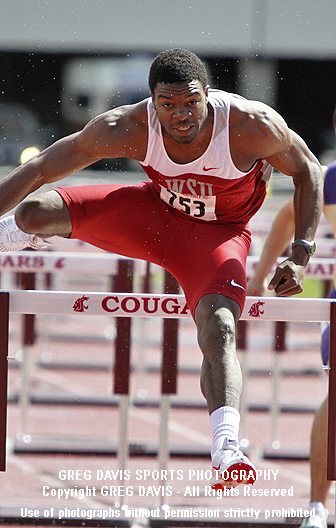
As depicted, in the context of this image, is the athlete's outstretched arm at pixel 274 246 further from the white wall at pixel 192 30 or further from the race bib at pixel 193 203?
the white wall at pixel 192 30

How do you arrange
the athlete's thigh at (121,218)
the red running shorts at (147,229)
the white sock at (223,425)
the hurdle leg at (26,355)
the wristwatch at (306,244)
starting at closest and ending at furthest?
the white sock at (223,425)
the wristwatch at (306,244)
the red running shorts at (147,229)
the athlete's thigh at (121,218)
the hurdle leg at (26,355)

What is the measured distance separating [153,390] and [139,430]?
3.73 ft

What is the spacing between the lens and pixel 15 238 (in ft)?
10.8

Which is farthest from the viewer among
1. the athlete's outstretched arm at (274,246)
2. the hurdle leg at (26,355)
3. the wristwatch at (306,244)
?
the hurdle leg at (26,355)

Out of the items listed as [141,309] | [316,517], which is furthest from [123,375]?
[316,517]

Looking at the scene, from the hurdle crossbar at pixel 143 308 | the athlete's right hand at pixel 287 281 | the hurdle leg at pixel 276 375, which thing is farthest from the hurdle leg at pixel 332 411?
the hurdle leg at pixel 276 375

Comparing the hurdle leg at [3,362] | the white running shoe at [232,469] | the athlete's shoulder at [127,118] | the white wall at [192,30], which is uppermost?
the white wall at [192,30]

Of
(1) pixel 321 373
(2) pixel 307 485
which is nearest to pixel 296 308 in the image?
(2) pixel 307 485

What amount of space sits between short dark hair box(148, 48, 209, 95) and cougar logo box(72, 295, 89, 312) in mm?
867

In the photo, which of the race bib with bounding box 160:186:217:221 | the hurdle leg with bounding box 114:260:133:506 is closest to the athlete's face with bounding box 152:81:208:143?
the race bib with bounding box 160:186:217:221

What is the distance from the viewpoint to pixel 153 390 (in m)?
6.16

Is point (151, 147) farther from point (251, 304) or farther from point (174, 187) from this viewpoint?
point (251, 304)

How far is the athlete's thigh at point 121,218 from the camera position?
10.1ft

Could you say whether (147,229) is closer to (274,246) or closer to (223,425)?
(274,246)
